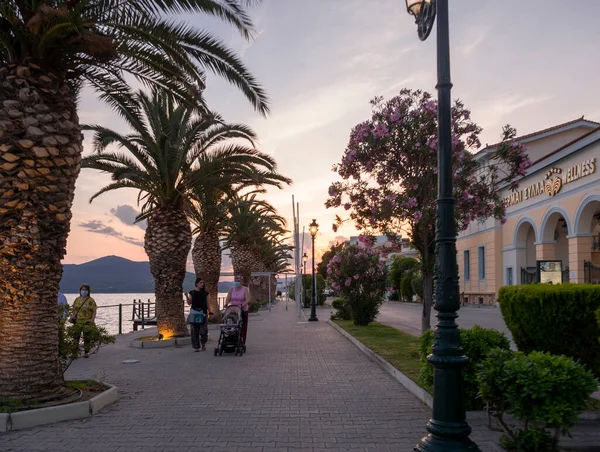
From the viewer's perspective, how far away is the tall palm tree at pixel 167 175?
15922 millimetres

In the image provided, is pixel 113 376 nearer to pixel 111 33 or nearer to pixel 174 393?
pixel 174 393

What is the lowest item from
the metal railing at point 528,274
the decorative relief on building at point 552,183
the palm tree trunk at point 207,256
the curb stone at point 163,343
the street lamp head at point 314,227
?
the curb stone at point 163,343

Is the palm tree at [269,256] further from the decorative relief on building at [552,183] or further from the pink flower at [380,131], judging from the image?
the pink flower at [380,131]

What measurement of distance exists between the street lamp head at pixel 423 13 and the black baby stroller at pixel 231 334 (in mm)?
9007

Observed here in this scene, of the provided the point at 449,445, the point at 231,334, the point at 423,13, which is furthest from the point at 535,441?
the point at 231,334

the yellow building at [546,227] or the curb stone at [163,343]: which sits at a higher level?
the yellow building at [546,227]

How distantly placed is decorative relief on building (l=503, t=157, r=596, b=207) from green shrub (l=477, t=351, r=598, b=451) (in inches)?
723

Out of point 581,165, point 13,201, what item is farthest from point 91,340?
point 581,165

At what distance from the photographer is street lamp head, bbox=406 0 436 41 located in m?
5.98

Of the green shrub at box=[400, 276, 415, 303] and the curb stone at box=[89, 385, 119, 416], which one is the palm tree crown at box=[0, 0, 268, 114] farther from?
the green shrub at box=[400, 276, 415, 303]

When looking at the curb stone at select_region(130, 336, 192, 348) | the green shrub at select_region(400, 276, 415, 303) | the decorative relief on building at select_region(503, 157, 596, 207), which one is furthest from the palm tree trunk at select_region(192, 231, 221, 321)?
the green shrub at select_region(400, 276, 415, 303)

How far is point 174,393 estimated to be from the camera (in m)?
8.68

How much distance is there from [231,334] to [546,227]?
72.7ft

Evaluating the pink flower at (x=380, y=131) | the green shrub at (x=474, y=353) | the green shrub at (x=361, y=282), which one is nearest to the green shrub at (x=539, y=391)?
the green shrub at (x=474, y=353)
